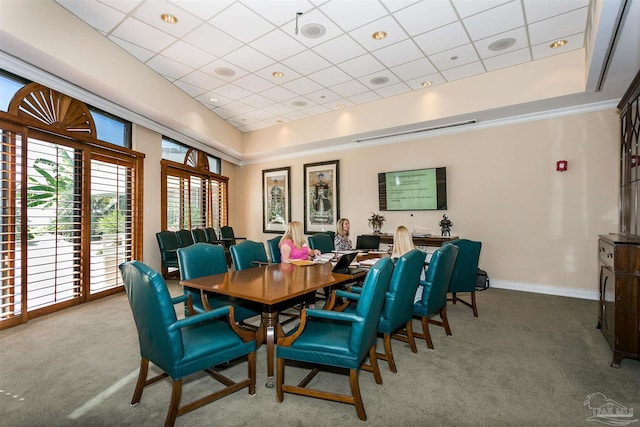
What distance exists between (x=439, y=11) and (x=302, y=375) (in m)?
4.07

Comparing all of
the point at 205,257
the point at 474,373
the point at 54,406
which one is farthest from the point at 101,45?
the point at 474,373

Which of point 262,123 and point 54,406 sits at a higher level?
point 262,123

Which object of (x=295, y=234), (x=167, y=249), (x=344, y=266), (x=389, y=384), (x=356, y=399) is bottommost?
(x=389, y=384)

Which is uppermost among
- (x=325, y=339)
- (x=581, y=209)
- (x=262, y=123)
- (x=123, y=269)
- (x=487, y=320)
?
(x=262, y=123)

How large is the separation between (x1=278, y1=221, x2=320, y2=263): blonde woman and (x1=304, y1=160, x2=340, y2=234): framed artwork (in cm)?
323

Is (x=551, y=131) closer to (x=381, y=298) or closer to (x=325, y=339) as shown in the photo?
(x=381, y=298)

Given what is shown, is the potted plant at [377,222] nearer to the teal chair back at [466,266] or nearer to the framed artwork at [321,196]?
the framed artwork at [321,196]

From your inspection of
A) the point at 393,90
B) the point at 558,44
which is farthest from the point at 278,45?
the point at 558,44

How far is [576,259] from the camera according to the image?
4.86 m

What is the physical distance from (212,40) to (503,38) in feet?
12.5

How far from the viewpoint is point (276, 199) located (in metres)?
8.24

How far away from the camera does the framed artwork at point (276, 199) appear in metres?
8.04

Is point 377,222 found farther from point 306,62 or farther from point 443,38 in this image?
point 443,38

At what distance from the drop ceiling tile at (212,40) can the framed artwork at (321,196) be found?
3584 millimetres
